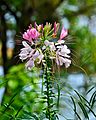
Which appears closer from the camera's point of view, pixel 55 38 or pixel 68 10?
pixel 55 38

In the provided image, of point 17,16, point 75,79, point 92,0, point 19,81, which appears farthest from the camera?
point 17,16

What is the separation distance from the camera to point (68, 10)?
12.6 ft

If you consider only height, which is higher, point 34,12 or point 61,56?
point 34,12

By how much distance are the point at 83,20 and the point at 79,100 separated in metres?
3.12

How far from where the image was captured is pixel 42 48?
772 mm

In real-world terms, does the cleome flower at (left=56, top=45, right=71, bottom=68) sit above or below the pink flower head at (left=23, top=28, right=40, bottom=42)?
below

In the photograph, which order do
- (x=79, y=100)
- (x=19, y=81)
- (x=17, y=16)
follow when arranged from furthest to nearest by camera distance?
(x=17, y=16)
(x=19, y=81)
(x=79, y=100)

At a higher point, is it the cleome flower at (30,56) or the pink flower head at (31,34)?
the pink flower head at (31,34)

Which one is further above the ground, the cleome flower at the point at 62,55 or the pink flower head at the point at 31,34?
the pink flower head at the point at 31,34

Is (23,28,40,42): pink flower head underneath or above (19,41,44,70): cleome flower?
above

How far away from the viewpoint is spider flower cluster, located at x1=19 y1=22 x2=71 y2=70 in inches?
30.2

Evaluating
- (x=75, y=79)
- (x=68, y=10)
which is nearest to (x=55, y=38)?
(x=75, y=79)

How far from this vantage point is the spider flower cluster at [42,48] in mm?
766

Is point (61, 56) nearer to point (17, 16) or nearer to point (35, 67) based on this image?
point (35, 67)
